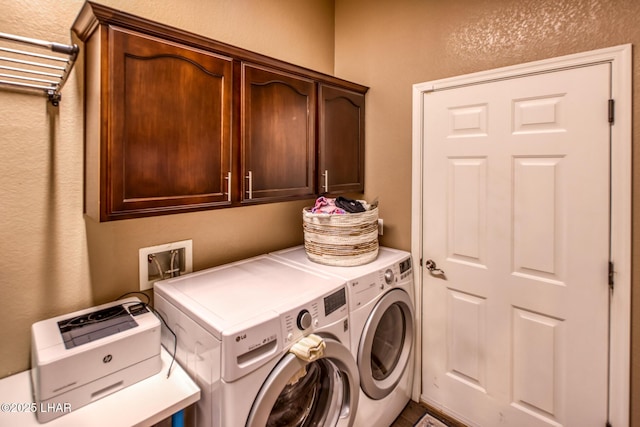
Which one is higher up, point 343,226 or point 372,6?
point 372,6

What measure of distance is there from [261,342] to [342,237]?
774 mm

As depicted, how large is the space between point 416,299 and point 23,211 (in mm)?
2036

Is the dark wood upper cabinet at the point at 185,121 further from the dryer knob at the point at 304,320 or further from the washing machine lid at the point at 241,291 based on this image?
the dryer knob at the point at 304,320

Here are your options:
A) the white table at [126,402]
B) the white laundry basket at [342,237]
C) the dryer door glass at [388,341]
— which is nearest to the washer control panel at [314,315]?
the white laundry basket at [342,237]

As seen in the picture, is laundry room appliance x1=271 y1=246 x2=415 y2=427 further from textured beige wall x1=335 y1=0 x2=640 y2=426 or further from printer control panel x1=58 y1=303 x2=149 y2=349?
printer control panel x1=58 y1=303 x2=149 y2=349

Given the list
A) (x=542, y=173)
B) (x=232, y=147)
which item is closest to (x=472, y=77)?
(x=542, y=173)

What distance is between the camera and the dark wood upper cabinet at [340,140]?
191 centimetres

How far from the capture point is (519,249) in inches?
67.5

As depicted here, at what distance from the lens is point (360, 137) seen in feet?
7.35

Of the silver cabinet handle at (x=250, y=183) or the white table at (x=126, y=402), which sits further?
the silver cabinet handle at (x=250, y=183)

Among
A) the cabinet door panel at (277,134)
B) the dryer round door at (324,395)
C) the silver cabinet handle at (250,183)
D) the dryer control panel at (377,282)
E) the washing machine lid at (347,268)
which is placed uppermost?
the cabinet door panel at (277,134)

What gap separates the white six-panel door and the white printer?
1.59 meters

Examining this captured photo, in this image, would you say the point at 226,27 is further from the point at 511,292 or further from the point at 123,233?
the point at 511,292

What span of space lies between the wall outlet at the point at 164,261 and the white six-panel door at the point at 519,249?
1.40m
